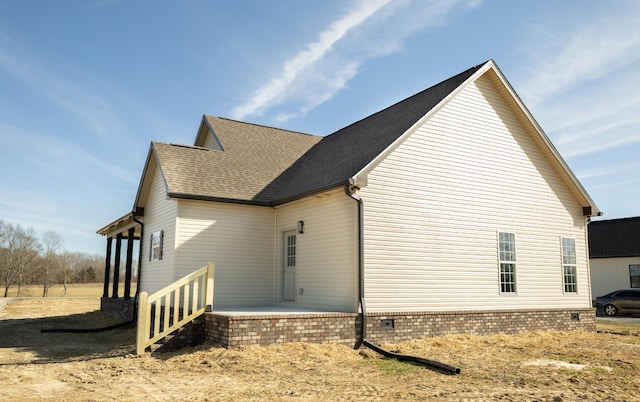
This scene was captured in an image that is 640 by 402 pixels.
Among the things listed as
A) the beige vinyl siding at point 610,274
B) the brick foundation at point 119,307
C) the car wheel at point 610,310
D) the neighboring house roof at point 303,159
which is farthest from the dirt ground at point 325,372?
the beige vinyl siding at point 610,274

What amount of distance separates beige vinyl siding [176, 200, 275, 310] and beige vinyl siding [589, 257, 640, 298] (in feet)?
80.0

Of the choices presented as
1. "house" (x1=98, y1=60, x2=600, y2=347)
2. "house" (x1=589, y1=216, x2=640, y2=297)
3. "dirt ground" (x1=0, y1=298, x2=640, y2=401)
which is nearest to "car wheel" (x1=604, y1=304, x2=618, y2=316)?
"house" (x1=589, y1=216, x2=640, y2=297)

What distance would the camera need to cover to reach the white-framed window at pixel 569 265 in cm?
1586

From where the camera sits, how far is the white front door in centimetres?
1444

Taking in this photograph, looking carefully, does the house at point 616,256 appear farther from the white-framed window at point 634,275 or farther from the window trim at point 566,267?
the window trim at point 566,267

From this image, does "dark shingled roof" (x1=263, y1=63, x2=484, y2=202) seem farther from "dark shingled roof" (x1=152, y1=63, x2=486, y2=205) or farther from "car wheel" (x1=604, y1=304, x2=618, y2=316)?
"car wheel" (x1=604, y1=304, x2=618, y2=316)

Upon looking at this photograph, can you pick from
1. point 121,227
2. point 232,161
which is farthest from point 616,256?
point 121,227

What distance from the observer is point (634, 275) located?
29.6m

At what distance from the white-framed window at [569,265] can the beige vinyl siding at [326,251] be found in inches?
306

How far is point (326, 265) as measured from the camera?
1291cm

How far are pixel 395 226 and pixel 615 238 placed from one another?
81.0 ft

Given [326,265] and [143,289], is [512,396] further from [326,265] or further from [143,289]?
[143,289]

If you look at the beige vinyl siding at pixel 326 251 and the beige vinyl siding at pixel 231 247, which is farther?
the beige vinyl siding at pixel 231 247

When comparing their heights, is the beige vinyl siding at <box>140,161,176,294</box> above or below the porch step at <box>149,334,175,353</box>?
above
